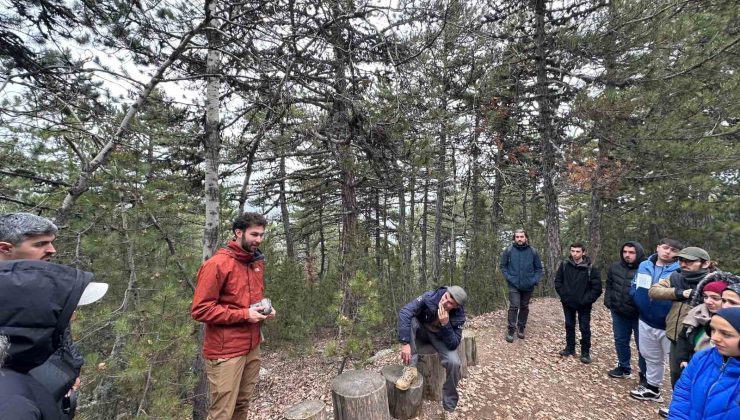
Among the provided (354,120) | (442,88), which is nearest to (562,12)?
(442,88)

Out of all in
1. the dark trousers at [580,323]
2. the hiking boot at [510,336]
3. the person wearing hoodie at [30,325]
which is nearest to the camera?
the person wearing hoodie at [30,325]

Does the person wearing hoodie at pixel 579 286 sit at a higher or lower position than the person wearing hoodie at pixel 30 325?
lower

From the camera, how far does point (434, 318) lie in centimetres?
363

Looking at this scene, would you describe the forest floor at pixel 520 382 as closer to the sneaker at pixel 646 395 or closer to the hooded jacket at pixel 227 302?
the sneaker at pixel 646 395

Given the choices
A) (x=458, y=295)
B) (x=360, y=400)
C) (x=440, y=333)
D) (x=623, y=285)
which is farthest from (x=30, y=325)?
(x=623, y=285)

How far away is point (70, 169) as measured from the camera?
3.31m

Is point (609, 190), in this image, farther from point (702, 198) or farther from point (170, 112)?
point (170, 112)

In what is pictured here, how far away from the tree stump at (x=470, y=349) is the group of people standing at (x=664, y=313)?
1.26 metres

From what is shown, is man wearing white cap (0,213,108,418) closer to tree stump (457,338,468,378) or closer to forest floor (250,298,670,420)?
forest floor (250,298,670,420)

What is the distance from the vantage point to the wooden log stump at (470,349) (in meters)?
4.68

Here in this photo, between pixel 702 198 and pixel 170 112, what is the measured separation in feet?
43.8

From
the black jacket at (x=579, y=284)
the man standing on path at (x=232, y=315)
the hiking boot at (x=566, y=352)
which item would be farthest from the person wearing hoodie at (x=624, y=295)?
the man standing on path at (x=232, y=315)

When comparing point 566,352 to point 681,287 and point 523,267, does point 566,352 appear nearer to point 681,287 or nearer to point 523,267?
point 523,267

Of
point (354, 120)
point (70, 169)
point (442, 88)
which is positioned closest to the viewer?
point (70, 169)
